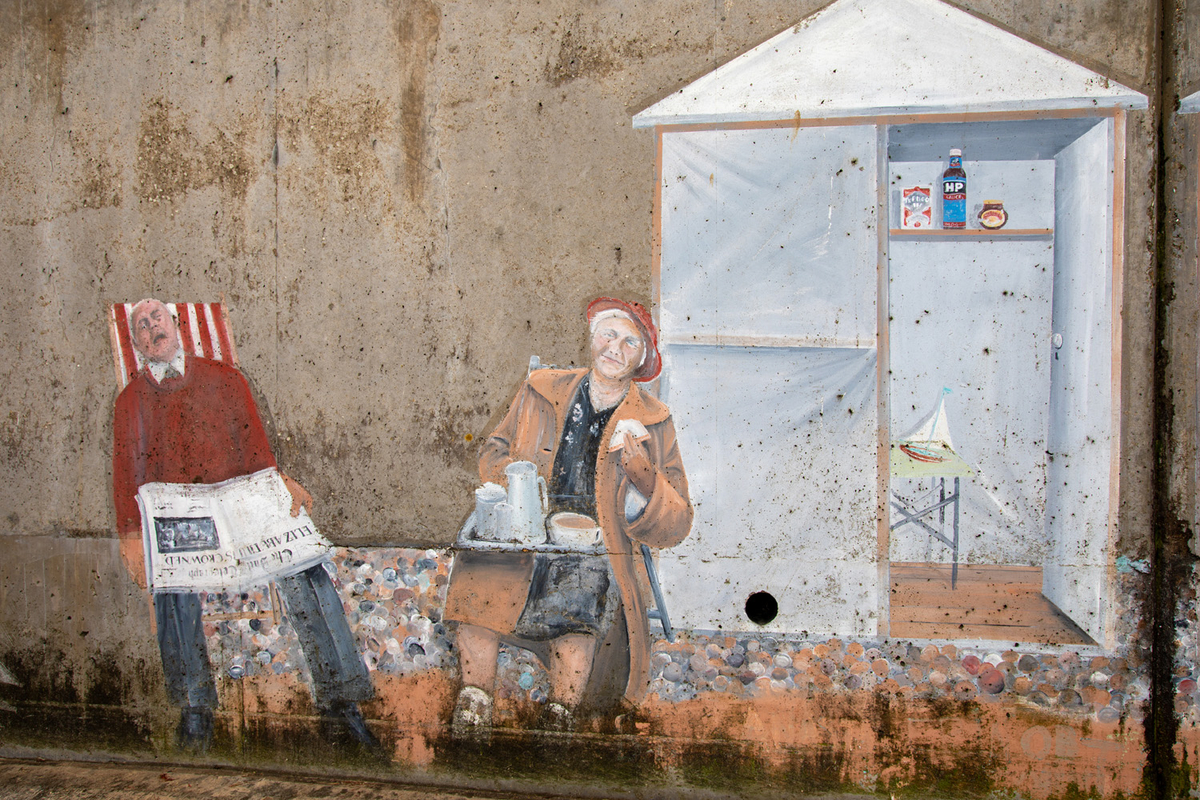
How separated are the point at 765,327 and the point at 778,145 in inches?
31.2

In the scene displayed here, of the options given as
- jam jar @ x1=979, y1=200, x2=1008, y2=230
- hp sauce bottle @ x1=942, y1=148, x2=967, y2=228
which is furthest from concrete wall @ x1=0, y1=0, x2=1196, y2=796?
hp sauce bottle @ x1=942, y1=148, x2=967, y2=228

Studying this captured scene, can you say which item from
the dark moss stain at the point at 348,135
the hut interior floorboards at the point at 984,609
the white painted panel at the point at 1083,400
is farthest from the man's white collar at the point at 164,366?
the white painted panel at the point at 1083,400

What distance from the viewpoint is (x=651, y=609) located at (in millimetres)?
2994

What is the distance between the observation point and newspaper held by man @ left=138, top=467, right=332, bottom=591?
3215 millimetres

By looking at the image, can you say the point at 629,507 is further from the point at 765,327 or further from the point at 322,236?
the point at 322,236

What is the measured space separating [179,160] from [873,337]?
3.38 m

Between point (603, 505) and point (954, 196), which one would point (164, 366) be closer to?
point (603, 505)

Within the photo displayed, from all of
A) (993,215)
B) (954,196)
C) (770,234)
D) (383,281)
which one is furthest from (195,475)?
(993,215)

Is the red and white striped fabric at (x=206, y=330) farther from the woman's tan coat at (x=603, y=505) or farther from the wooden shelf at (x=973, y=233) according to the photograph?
the wooden shelf at (x=973, y=233)

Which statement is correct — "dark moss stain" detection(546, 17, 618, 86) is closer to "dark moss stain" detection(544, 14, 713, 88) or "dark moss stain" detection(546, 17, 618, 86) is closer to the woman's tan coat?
"dark moss stain" detection(544, 14, 713, 88)

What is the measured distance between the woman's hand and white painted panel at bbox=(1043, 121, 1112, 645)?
5.63 ft

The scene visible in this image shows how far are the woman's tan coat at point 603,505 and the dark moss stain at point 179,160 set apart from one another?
1.77 metres

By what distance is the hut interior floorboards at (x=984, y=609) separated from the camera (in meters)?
2.83

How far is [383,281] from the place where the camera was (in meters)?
3.12
